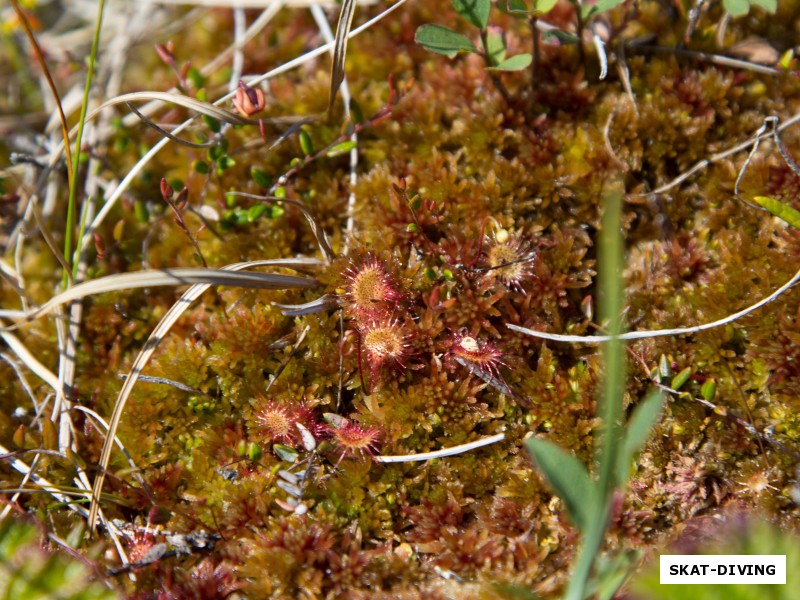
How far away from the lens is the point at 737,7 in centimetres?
212

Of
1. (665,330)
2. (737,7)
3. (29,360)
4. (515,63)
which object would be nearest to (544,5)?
(515,63)


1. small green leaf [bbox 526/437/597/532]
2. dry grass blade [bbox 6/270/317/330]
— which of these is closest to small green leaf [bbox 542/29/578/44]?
dry grass blade [bbox 6/270/317/330]

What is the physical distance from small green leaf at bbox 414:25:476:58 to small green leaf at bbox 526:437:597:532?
141cm

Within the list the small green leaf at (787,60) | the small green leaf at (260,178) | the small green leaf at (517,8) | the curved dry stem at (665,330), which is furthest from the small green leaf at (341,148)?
the small green leaf at (787,60)

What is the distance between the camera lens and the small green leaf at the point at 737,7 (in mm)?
2098

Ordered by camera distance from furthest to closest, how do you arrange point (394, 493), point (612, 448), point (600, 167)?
point (600, 167)
point (394, 493)
point (612, 448)

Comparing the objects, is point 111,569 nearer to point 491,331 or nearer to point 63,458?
point 63,458

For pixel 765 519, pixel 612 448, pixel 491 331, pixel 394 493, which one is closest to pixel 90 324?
pixel 394 493

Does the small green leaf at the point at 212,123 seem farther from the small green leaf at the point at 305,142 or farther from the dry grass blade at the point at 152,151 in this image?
the small green leaf at the point at 305,142

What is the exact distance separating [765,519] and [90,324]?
7.83ft

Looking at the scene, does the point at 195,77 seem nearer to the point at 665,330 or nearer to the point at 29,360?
the point at 29,360

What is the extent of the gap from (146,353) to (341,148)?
1017mm

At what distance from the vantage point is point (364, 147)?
2404 mm

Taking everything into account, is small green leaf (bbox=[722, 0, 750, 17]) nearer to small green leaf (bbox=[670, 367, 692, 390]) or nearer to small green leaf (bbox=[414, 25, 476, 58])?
small green leaf (bbox=[414, 25, 476, 58])
